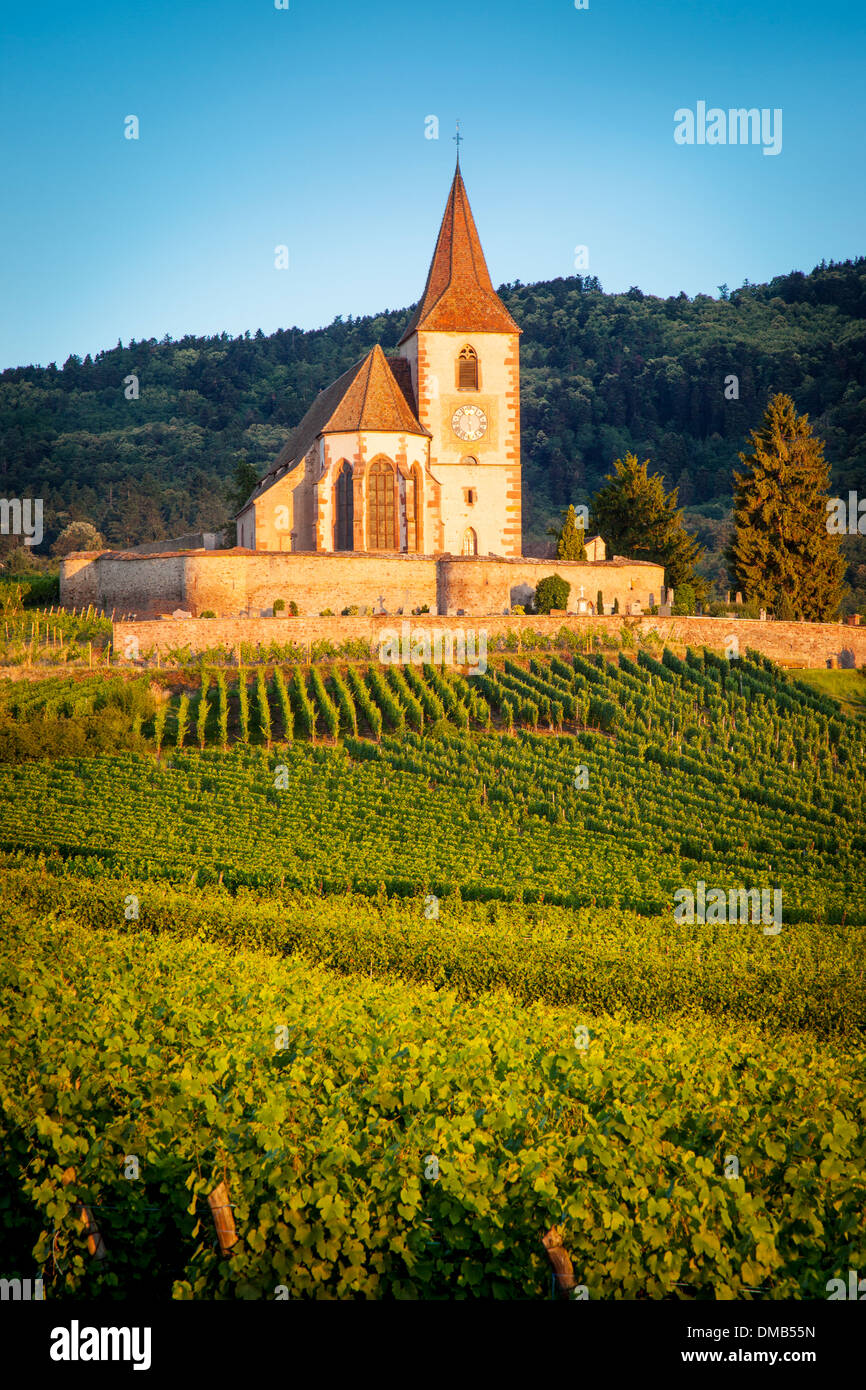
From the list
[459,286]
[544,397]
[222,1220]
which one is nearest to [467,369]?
[459,286]

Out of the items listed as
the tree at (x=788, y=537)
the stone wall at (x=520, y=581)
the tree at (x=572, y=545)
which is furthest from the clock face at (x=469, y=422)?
the tree at (x=788, y=537)

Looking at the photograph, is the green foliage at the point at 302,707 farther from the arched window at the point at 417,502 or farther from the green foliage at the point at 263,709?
the arched window at the point at 417,502

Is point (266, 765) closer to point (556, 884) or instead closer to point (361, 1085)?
point (556, 884)

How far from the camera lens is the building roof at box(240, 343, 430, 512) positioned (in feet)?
151

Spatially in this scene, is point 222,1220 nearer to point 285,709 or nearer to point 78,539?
point 285,709

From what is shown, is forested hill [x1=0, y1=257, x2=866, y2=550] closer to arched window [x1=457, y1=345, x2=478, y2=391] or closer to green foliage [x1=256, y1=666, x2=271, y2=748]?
arched window [x1=457, y1=345, x2=478, y2=391]

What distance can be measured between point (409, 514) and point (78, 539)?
27.7m

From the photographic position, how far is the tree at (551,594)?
4134cm

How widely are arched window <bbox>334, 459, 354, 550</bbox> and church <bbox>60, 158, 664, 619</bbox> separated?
5 centimetres

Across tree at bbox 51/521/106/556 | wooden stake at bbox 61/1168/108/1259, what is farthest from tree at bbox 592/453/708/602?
wooden stake at bbox 61/1168/108/1259

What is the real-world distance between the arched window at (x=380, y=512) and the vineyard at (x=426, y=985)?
964 cm

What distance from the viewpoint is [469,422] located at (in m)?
47.8
